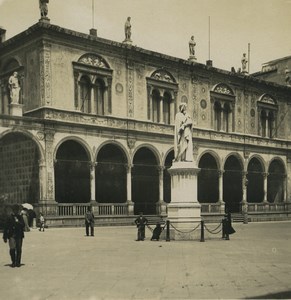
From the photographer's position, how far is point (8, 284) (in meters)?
9.45

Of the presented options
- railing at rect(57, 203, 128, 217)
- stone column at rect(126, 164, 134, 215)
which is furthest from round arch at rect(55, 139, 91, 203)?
stone column at rect(126, 164, 134, 215)

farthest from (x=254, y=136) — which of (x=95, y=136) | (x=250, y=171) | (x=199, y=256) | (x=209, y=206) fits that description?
(x=199, y=256)

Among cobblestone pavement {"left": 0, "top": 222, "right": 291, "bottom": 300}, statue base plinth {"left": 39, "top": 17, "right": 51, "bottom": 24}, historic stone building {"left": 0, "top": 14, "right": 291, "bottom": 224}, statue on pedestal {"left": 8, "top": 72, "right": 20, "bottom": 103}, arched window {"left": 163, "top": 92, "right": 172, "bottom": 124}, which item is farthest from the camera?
arched window {"left": 163, "top": 92, "right": 172, "bottom": 124}

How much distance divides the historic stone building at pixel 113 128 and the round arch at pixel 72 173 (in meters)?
0.06

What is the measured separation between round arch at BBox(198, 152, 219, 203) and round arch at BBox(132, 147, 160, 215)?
4.36 meters

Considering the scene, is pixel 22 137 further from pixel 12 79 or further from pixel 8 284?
pixel 8 284

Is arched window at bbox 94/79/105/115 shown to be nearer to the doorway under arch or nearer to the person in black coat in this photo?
the doorway under arch

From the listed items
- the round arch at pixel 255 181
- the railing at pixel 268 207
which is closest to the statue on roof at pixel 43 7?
the round arch at pixel 255 181

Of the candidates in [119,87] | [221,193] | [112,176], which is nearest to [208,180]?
[221,193]

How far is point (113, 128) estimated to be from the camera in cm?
3094

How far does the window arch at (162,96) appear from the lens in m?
33.7

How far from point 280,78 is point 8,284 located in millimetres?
44386

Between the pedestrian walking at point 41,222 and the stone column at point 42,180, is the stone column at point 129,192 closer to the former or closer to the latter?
the stone column at point 42,180

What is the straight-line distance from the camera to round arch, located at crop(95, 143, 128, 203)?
3256 centimetres
